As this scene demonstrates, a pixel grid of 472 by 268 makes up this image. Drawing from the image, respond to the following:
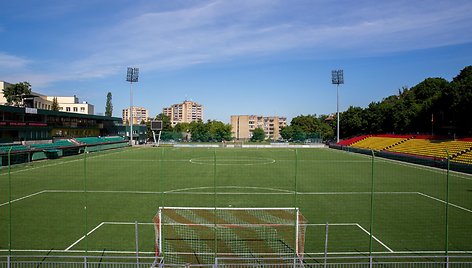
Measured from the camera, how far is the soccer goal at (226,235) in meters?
10.9

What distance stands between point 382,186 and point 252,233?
1461cm

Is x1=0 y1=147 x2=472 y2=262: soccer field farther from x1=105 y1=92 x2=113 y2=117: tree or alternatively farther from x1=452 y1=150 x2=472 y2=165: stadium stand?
x1=105 y1=92 x2=113 y2=117: tree

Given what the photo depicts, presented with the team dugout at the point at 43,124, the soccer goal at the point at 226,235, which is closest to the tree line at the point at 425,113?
the soccer goal at the point at 226,235

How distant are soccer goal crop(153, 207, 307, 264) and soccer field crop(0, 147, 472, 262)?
632 millimetres

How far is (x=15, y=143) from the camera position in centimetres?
3884

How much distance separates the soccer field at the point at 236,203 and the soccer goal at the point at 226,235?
63cm

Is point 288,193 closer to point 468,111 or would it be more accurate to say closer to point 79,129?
point 468,111

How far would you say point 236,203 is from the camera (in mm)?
18719

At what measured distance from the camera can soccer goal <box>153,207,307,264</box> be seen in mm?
10922

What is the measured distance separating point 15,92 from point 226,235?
59072 millimetres

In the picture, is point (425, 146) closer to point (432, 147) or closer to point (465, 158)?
point (432, 147)

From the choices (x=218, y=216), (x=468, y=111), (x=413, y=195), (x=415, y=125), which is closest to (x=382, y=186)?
(x=413, y=195)

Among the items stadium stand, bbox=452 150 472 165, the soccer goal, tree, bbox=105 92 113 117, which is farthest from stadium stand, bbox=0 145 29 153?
tree, bbox=105 92 113 117

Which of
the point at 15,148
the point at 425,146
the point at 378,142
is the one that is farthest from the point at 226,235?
the point at 378,142
